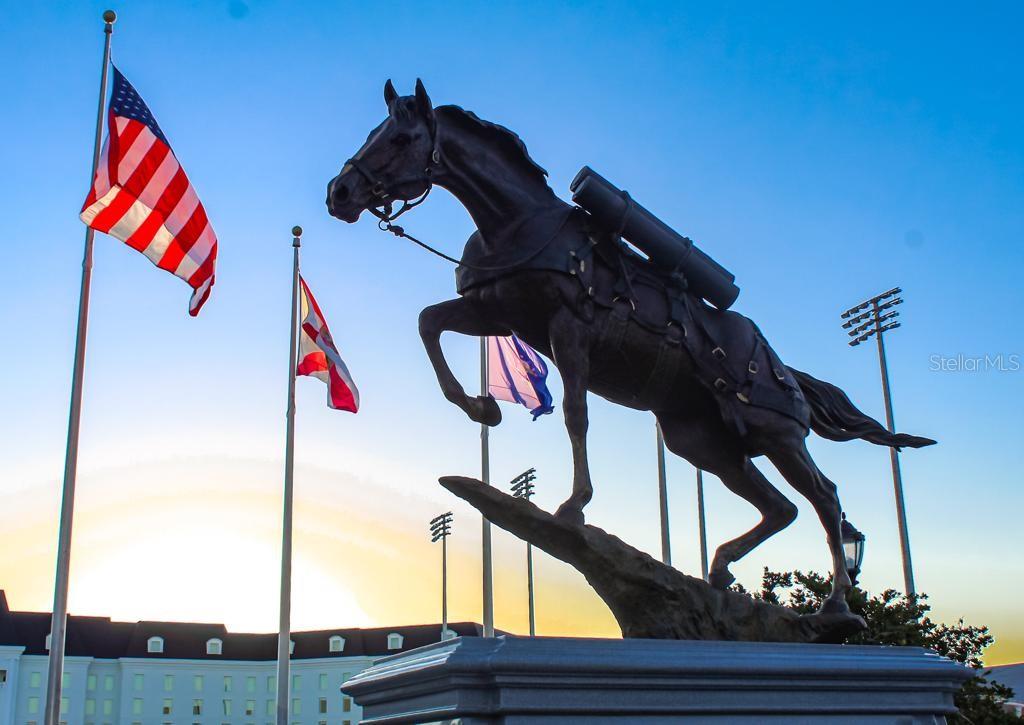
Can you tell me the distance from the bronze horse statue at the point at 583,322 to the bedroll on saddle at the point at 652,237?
0.10 metres

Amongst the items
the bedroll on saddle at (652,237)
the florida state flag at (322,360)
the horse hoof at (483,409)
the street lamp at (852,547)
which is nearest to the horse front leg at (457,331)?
the horse hoof at (483,409)

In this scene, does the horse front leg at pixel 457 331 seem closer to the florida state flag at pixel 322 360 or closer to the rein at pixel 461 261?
the rein at pixel 461 261

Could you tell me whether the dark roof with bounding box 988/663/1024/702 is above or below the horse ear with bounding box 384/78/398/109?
below

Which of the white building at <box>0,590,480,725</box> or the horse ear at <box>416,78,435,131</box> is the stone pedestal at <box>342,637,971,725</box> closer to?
the horse ear at <box>416,78,435,131</box>

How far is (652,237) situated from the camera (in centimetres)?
732

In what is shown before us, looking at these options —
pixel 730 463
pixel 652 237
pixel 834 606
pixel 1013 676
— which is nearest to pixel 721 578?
pixel 834 606

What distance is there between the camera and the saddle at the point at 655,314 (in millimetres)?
6910

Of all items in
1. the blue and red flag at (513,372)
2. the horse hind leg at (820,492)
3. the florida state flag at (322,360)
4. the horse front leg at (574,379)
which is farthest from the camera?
the florida state flag at (322,360)

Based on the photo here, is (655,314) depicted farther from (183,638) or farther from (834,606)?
(183,638)

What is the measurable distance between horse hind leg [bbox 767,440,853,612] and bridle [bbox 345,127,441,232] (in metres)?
3.03

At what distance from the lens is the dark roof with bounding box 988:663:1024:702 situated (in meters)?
30.0

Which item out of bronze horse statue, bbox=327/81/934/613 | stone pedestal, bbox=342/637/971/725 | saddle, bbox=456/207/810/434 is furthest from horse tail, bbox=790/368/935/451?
stone pedestal, bbox=342/637/971/725

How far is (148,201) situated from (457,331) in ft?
26.7

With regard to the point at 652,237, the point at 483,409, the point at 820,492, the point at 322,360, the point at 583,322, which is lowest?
the point at 820,492
